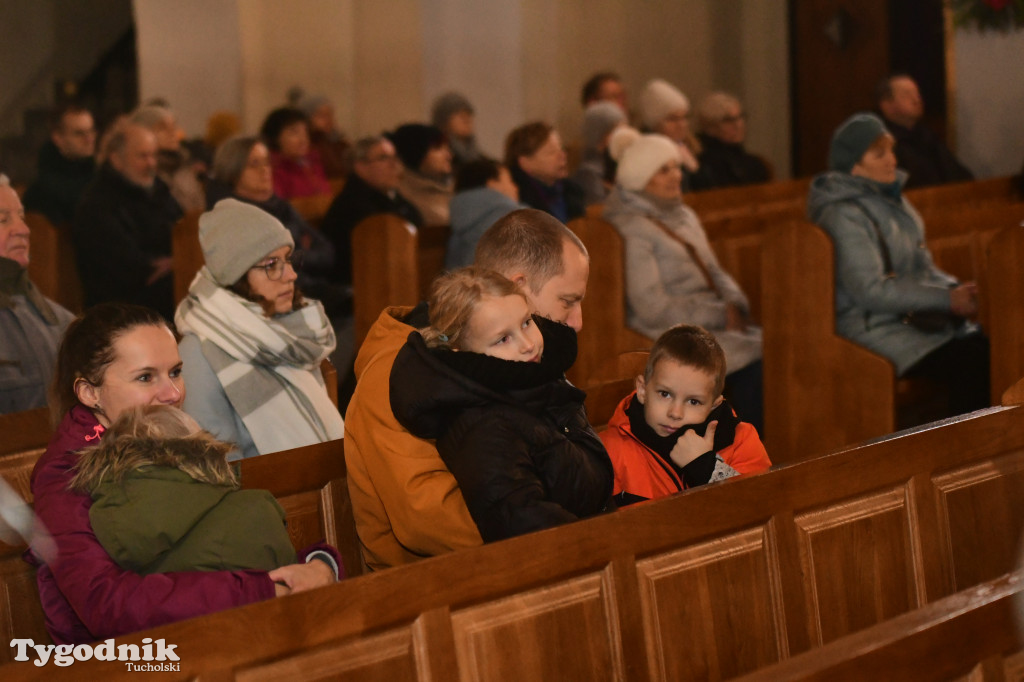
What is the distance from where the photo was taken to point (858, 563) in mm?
2596

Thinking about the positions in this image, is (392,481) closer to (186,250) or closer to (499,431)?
(499,431)

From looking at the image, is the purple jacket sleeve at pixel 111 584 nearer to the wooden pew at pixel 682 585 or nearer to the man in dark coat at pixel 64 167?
the wooden pew at pixel 682 585

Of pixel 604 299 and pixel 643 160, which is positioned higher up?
pixel 643 160

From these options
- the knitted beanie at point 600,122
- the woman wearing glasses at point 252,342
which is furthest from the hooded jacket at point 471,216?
the knitted beanie at point 600,122

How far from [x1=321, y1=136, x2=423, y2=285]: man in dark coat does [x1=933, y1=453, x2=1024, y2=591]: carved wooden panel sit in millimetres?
3500

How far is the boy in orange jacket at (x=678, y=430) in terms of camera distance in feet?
9.48

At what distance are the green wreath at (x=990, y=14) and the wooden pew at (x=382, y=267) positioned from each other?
453 centimetres

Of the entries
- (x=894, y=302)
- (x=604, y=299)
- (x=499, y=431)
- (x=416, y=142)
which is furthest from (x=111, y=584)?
(x=416, y=142)

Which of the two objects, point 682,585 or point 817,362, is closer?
point 682,585

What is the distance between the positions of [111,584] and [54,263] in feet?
12.6

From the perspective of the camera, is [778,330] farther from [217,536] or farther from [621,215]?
[217,536]

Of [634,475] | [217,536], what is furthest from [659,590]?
[217,536]

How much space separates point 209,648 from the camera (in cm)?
178

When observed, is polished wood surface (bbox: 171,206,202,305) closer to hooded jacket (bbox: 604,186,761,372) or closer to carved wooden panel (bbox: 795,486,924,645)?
hooded jacket (bbox: 604,186,761,372)
